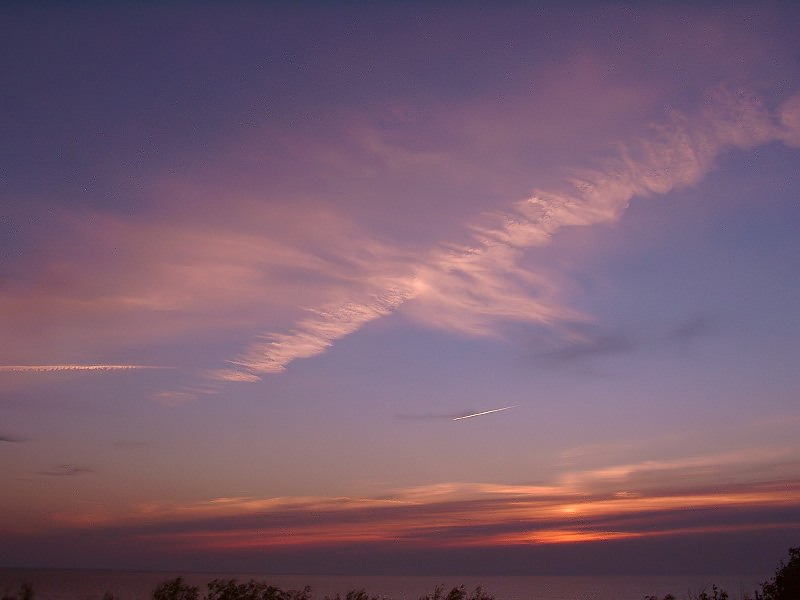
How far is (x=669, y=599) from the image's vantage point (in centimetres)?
2891

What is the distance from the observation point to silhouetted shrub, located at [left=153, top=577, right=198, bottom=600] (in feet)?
91.1

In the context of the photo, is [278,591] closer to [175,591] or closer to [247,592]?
[247,592]

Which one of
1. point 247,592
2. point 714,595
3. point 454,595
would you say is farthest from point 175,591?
point 714,595

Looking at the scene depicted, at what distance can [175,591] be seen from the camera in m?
28.0

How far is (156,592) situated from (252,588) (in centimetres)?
383

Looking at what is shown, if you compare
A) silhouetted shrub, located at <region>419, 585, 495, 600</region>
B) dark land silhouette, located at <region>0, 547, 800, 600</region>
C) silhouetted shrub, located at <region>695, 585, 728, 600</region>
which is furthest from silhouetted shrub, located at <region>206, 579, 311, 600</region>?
silhouetted shrub, located at <region>695, 585, 728, 600</region>

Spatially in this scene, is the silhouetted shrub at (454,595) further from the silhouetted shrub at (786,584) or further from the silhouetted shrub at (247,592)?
the silhouetted shrub at (786,584)

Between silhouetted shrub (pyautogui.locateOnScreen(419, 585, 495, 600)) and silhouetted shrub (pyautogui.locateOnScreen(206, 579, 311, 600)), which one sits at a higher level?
silhouetted shrub (pyautogui.locateOnScreen(206, 579, 311, 600))

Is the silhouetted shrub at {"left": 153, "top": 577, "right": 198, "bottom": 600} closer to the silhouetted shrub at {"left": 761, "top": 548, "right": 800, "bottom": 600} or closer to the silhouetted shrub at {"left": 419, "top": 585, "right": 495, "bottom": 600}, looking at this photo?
the silhouetted shrub at {"left": 419, "top": 585, "right": 495, "bottom": 600}

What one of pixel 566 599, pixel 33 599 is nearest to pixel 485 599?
pixel 33 599

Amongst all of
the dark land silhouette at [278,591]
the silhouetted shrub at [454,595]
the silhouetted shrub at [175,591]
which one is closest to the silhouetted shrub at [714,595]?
the dark land silhouette at [278,591]

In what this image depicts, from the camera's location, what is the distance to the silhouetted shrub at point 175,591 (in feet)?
91.1

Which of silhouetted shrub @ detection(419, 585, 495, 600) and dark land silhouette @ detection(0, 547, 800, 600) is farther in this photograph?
silhouetted shrub @ detection(419, 585, 495, 600)

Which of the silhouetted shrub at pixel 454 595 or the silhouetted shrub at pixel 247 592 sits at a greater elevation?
the silhouetted shrub at pixel 247 592
